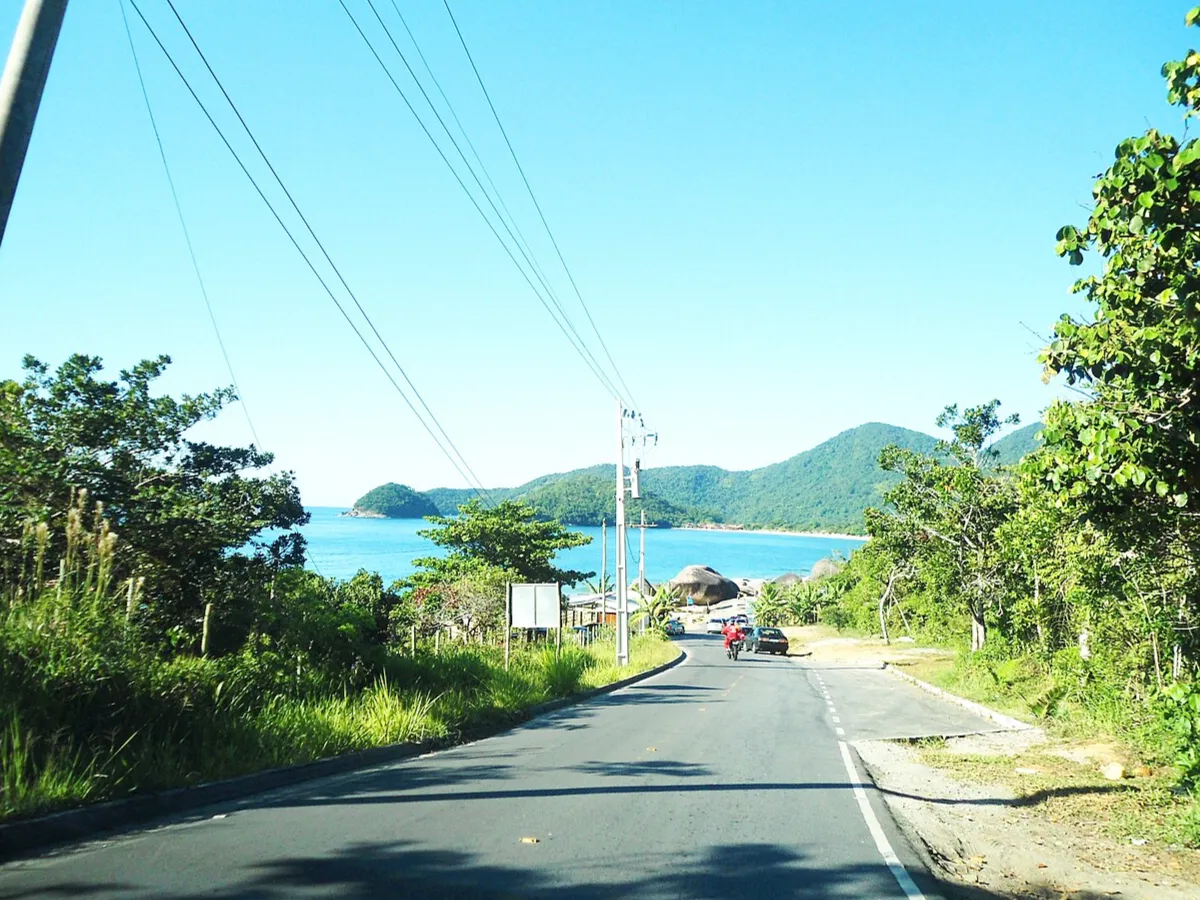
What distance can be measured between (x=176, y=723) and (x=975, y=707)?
17.9m

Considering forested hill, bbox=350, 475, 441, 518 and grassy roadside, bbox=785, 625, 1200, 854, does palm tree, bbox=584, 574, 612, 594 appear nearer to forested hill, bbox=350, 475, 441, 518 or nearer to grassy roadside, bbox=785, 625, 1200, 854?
grassy roadside, bbox=785, 625, 1200, 854

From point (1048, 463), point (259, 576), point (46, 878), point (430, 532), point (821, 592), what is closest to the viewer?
point (46, 878)

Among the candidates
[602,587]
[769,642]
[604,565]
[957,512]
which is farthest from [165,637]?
[602,587]

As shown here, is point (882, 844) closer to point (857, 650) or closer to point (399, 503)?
point (857, 650)

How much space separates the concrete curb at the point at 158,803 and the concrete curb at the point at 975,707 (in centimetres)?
1152

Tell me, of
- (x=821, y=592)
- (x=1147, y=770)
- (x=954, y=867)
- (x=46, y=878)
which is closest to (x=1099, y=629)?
(x=1147, y=770)

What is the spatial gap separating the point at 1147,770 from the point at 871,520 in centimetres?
2110

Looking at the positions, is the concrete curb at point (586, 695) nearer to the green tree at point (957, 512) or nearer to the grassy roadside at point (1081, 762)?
the grassy roadside at point (1081, 762)

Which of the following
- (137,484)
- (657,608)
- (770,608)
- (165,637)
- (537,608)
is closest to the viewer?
(165,637)

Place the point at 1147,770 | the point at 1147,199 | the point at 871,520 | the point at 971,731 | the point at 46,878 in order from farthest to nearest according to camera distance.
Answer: the point at 871,520
the point at 971,731
the point at 1147,770
the point at 1147,199
the point at 46,878

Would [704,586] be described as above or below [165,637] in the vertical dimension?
above

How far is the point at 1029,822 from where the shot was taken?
9.01 meters

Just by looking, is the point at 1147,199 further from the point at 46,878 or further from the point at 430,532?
the point at 430,532

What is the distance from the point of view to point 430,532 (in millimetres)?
53969
